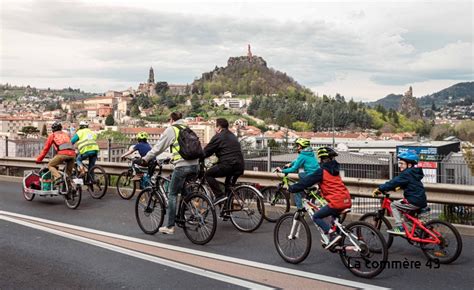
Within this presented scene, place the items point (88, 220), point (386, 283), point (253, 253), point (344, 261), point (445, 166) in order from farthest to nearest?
point (445, 166), point (88, 220), point (253, 253), point (344, 261), point (386, 283)

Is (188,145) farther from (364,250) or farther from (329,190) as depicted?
(364,250)

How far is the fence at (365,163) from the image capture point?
972cm

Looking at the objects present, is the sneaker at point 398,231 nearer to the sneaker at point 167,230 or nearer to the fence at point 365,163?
the sneaker at point 167,230

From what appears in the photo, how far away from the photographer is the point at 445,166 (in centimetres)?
981

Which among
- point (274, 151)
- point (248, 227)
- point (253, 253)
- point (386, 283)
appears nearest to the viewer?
point (386, 283)

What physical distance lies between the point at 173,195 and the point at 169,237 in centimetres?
65

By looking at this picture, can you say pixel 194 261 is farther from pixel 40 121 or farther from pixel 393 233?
pixel 40 121

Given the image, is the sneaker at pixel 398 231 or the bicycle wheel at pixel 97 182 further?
the bicycle wheel at pixel 97 182

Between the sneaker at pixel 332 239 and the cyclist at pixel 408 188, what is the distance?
97 cm

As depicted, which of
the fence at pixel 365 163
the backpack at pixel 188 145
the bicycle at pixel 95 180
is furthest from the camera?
the bicycle at pixel 95 180

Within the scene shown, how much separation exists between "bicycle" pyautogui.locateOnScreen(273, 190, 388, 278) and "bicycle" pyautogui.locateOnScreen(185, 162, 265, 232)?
5.30ft

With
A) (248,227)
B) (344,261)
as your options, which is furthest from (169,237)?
(344,261)

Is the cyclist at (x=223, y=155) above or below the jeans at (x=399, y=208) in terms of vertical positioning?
above

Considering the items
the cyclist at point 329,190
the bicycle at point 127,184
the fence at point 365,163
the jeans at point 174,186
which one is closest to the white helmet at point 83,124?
the bicycle at point 127,184
